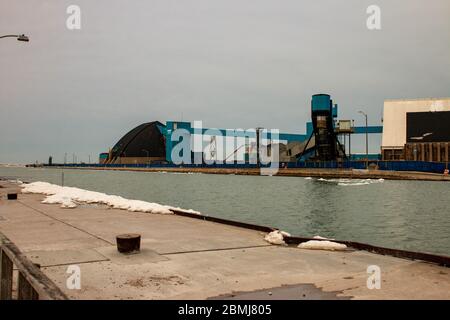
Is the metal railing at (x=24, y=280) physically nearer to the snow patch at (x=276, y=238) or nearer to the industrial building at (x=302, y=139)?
the snow patch at (x=276, y=238)

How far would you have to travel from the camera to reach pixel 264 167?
404ft

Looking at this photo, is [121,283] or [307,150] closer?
[121,283]

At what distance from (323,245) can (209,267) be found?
4.42 meters

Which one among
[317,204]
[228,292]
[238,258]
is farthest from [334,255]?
[317,204]

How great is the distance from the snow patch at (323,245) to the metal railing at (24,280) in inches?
351

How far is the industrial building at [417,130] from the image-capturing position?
300 feet

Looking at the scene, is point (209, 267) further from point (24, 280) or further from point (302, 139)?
point (302, 139)

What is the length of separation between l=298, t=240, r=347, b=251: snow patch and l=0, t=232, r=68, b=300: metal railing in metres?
8.93

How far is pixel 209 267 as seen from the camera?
977 cm

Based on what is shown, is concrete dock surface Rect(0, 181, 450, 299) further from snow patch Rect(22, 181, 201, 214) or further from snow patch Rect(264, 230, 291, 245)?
snow patch Rect(22, 181, 201, 214)

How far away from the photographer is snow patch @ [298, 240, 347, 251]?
1250cm

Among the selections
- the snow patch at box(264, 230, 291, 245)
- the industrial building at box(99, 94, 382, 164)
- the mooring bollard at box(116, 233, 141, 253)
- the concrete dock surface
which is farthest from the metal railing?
the industrial building at box(99, 94, 382, 164)
